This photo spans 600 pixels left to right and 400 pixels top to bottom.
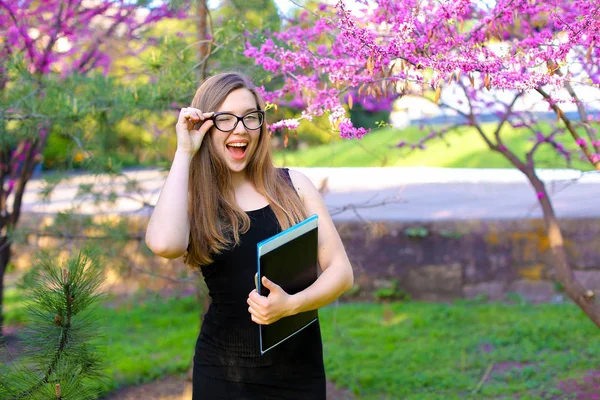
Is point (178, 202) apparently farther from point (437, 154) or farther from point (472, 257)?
point (437, 154)

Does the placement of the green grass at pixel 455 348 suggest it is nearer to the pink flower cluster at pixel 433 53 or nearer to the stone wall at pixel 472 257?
the stone wall at pixel 472 257

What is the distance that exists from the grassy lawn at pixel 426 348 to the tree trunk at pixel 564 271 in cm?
55

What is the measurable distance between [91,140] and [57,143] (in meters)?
11.4

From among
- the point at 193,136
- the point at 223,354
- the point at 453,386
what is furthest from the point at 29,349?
the point at 453,386

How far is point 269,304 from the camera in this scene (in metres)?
1.68

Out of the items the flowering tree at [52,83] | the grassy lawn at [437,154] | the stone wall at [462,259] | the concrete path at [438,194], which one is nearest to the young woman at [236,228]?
the flowering tree at [52,83]

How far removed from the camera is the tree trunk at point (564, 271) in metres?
3.46

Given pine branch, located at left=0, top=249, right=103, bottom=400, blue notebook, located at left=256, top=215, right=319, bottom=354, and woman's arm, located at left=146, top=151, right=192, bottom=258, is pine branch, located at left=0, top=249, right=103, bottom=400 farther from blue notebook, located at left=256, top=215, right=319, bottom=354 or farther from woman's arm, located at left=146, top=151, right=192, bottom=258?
blue notebook, located at left=256, top=215, right=319, bottom=354

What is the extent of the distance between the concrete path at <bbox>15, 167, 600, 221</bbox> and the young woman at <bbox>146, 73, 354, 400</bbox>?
3017 millimetres

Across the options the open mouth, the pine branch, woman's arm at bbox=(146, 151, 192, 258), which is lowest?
the pine branch

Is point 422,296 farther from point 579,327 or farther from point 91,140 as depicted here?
point 91,140

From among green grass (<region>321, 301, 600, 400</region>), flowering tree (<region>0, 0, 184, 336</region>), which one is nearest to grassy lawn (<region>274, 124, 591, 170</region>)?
green grass (<region>321, 301, 600, 400</region>)

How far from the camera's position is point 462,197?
7922 mm

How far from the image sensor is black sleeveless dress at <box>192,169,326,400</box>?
2010 millimetres
